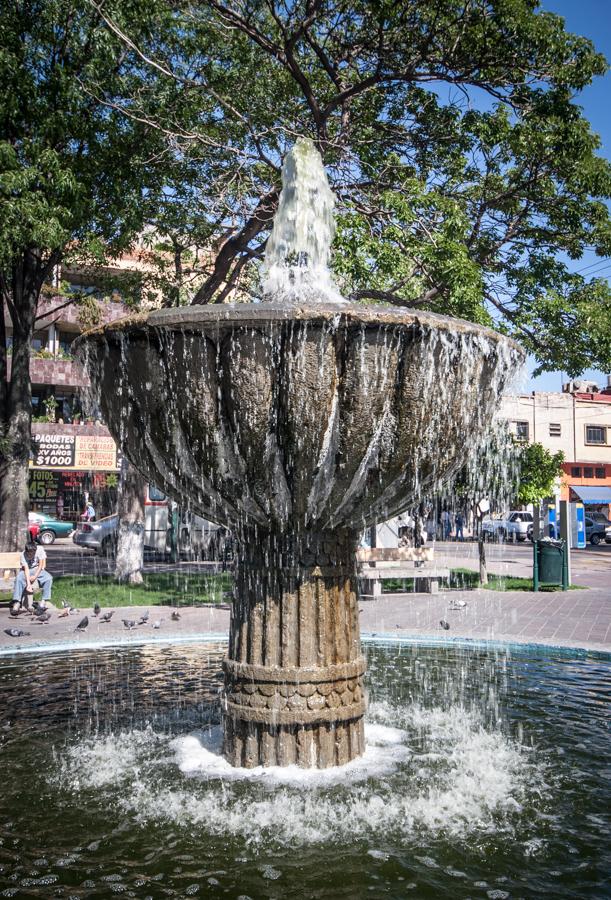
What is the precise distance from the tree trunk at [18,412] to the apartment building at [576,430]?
3760 centimetres

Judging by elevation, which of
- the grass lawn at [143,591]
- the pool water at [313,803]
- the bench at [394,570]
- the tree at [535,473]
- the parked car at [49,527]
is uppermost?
the tree at [535,473]

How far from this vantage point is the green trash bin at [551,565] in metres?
14.4

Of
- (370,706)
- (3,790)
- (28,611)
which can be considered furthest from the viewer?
(28,611)

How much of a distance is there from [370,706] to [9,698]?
2.59 m

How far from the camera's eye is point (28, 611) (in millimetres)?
10805

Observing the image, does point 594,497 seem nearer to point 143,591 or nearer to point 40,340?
point 40,340

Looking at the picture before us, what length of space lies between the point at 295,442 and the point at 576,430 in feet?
159

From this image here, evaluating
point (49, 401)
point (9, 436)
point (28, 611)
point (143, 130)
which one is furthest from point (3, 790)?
point (49, 401)

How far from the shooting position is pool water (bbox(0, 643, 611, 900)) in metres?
2.91

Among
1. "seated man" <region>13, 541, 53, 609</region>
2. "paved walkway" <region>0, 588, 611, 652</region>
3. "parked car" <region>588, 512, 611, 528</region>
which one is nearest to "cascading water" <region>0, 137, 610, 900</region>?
"paved walkway" <region>0, 588, 611, 652</region>

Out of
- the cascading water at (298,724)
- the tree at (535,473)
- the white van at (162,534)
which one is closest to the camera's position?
the cascading water at (298,724)

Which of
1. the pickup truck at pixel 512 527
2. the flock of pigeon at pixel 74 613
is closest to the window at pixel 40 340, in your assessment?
the pickup truck at pixel 512 527

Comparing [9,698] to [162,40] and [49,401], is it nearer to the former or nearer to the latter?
[162,40]

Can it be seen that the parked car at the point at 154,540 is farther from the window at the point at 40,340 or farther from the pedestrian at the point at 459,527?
the pedestrian at the point at 459,527
